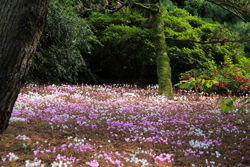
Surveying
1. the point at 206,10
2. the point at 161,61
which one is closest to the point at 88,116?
the point at 161,61

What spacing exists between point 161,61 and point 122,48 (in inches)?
165

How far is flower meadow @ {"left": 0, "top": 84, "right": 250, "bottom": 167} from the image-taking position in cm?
319

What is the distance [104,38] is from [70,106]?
23.4 ft

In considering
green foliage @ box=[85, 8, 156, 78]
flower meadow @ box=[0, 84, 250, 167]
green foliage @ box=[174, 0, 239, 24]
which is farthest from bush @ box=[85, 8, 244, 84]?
flower meadow @ box=[0, 84, 250, 167]

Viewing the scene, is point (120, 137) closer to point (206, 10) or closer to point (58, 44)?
point (58, 44)

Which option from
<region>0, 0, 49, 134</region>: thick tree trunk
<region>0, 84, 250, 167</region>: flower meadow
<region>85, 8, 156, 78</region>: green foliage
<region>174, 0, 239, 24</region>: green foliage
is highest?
<region>174, 0, 239, 24</region>: green foliage

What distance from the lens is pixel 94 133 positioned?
14.1 feet

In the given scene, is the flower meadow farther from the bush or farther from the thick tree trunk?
the bush

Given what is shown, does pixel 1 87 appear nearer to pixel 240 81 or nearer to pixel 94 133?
pixel 94 133

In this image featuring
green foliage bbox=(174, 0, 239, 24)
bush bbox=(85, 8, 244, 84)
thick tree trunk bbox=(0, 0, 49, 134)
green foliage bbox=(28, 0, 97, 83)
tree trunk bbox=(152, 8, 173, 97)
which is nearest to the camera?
thick tree trunk bbox=(0, 0, 49, 134)

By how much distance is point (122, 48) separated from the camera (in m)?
12.8

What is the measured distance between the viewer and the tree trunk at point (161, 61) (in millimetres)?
8805

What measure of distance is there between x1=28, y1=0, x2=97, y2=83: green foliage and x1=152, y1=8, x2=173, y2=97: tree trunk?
11.0ft

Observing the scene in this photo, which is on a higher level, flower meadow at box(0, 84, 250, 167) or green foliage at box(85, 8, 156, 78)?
green foliage at box(85, 8, 156, 78)
